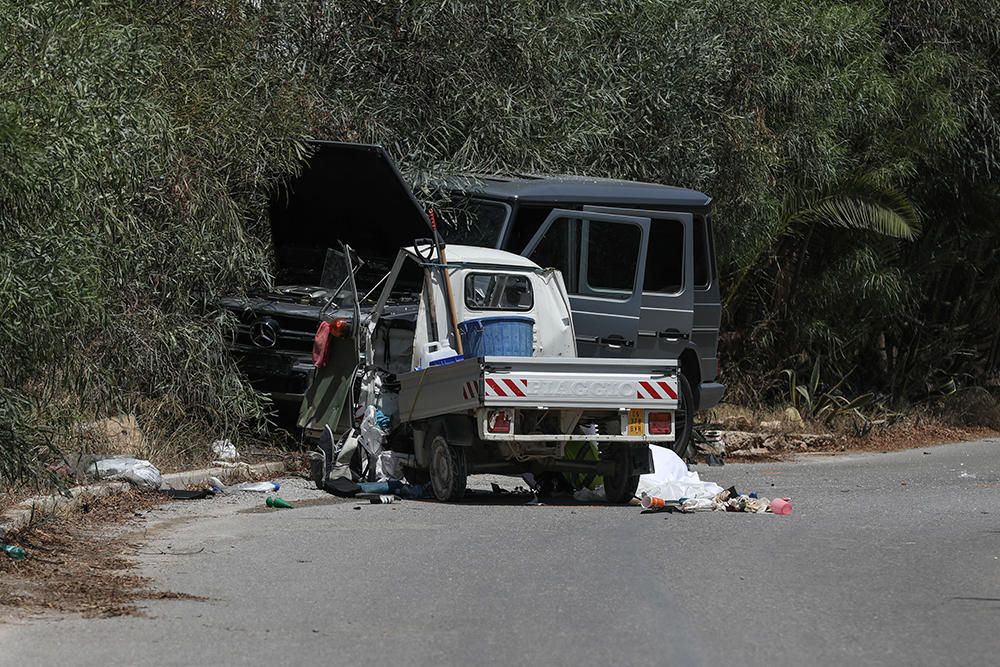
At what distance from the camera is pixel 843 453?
19.8m

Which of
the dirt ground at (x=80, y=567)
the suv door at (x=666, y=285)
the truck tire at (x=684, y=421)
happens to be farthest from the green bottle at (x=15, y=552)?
the truck tire at (x=684, y=421)

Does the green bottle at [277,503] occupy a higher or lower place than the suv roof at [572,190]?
lower

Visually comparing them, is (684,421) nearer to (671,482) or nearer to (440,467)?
(671,482)

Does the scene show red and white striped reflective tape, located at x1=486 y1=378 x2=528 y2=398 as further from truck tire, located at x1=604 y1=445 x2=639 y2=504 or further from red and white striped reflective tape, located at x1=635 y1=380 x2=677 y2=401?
truck tire, located at x1=604 y1=445 x2=639 y2=504

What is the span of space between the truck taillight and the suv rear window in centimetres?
184

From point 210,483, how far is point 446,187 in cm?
438

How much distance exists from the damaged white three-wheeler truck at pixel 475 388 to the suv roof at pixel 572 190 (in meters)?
1.45

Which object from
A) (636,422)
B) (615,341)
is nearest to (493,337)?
(636,422)

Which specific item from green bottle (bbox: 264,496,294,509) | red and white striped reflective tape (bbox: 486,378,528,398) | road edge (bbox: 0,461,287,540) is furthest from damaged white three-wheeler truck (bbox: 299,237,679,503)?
green bottle (bbox: 264,496,294,509)

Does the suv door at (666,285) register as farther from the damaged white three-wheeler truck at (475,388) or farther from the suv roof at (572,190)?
the damaged white three-wheeler truck at (475,388)

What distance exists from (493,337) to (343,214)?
3.62m

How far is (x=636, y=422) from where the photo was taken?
12.2m

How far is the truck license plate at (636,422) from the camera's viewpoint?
12.2 meters

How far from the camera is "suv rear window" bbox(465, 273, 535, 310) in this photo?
13.7m
